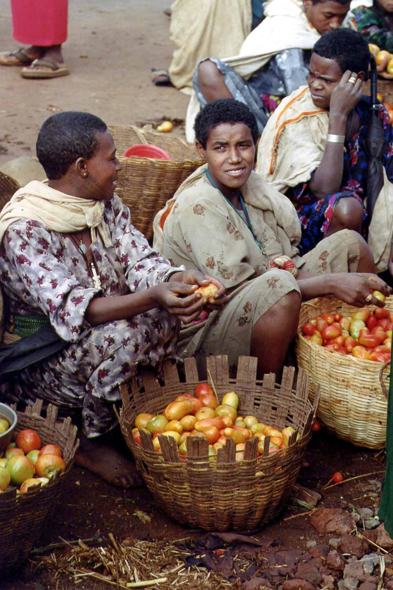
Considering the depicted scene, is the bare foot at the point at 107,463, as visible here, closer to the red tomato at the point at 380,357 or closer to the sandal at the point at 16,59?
the red tomato at the point at 380,357

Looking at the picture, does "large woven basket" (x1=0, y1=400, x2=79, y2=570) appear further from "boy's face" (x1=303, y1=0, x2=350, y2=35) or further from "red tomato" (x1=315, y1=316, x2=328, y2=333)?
"boy's face" (x1=303, y1=0, x2=350, y2=35)

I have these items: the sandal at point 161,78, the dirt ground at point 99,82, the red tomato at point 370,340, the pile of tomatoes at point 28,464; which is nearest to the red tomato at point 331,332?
the red tomato at point 370,340

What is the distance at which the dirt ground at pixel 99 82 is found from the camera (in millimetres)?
6641

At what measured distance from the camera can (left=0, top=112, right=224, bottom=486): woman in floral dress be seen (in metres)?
2.78

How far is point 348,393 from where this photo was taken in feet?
10.2

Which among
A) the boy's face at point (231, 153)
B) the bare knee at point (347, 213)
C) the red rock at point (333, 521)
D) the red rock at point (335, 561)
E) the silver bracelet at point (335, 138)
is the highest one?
Answer: the boy's face at point (231, 153)

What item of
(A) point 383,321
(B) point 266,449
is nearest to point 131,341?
(B) point 266,449

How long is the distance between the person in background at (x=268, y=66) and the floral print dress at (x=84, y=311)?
2471 mm

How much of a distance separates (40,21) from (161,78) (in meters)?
1.32

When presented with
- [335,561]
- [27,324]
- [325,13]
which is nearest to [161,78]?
[325,13]

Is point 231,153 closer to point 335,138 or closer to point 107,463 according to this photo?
point 335,138

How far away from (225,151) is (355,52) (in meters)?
1.21

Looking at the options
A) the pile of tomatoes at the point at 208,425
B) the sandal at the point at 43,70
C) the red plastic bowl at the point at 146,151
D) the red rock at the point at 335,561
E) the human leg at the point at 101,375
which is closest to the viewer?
the red rock at the point at 335,561

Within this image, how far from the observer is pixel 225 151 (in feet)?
11.0
